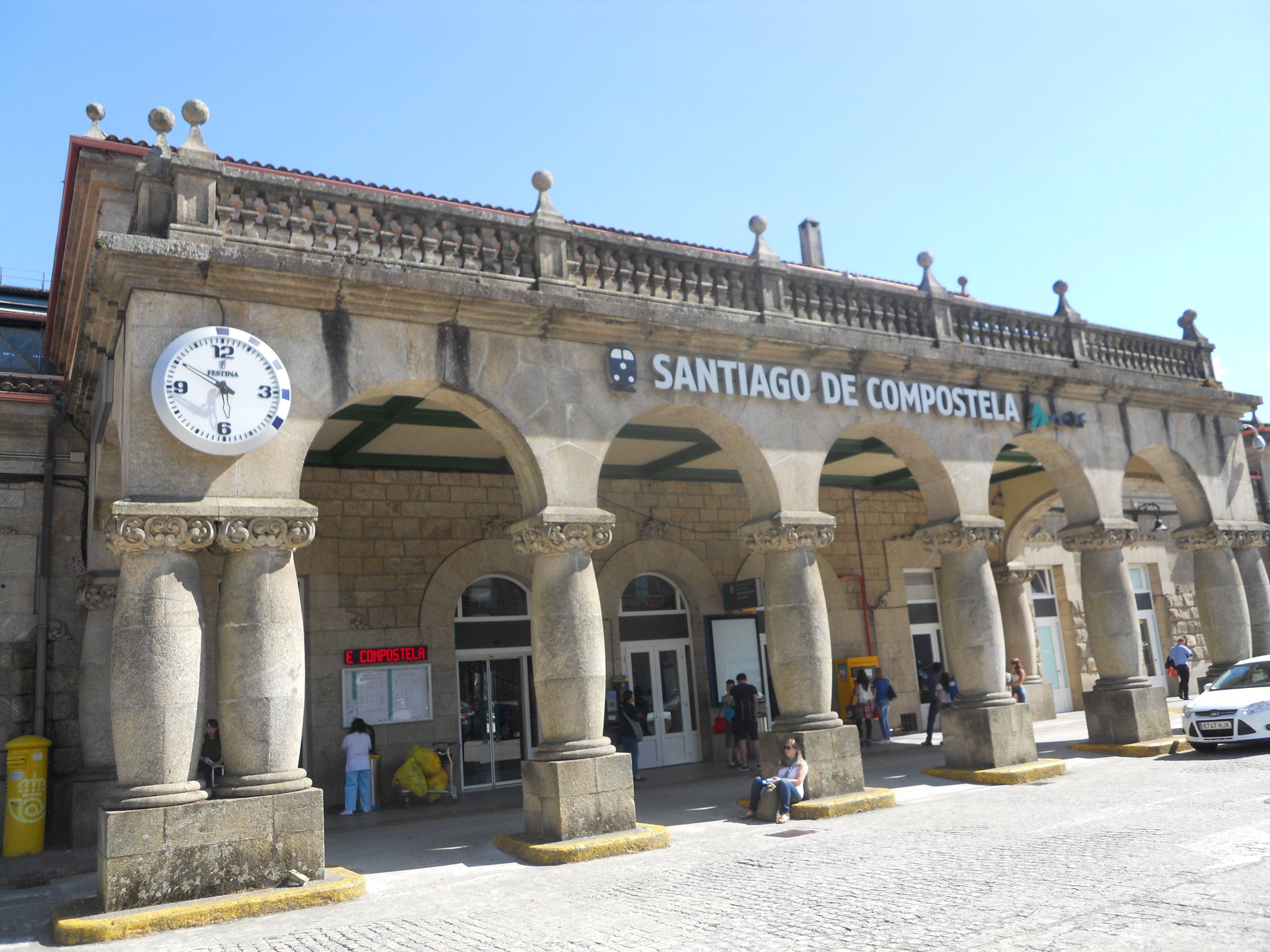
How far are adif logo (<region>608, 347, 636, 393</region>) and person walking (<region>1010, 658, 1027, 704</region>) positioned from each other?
343 inches

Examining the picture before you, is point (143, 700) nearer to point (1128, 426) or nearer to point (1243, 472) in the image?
point (1128, 426)

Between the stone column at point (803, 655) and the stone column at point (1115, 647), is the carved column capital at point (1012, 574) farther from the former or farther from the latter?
the stone column at point (803, 655)

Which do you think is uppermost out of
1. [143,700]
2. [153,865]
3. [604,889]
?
[143,700]

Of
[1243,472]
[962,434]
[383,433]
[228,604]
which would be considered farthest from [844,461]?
[228,604]

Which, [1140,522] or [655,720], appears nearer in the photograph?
[655,720]

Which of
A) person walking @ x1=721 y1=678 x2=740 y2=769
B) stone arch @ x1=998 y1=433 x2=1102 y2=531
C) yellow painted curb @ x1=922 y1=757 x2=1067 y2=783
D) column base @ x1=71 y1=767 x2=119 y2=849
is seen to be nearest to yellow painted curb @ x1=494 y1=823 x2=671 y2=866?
yellow painted curb @ x1=922 y1=757 x2=1067 y2=783

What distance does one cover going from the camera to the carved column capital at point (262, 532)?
7941mm

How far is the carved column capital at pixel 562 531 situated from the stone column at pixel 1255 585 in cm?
1175

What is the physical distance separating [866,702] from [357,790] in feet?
28.7

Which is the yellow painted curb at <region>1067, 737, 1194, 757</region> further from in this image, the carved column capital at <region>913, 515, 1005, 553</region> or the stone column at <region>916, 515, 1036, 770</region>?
the carved column capital at <region>913, 515, 1005, 553</region>

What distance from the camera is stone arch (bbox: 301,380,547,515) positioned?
938 cm

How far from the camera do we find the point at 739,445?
36.9ft

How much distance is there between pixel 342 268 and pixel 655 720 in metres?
9.75

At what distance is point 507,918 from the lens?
6.62 metres
